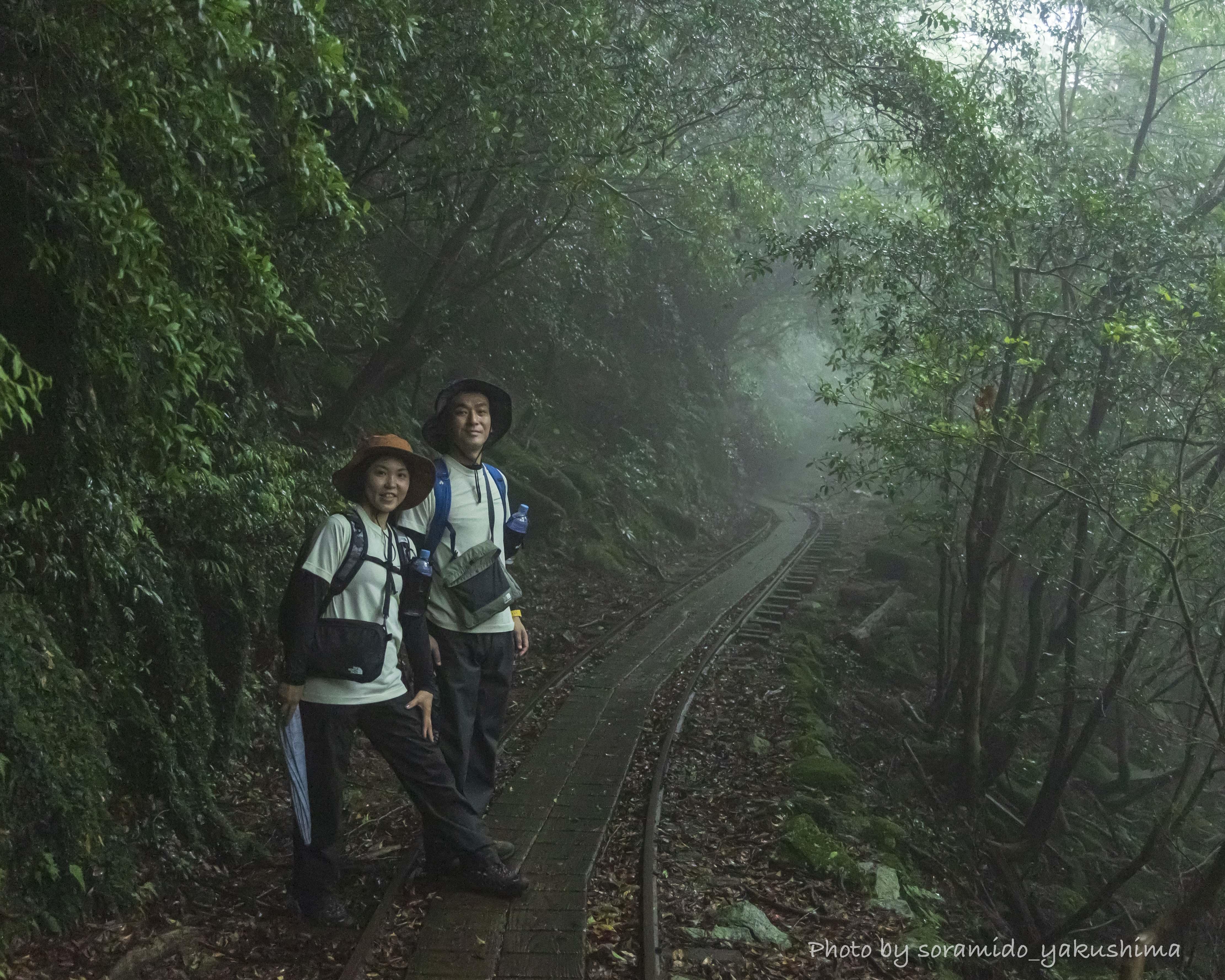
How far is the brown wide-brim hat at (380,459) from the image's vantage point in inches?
168

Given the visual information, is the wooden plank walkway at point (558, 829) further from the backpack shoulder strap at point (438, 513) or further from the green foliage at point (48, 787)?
the backpack shoulder strap at point (438, 513)

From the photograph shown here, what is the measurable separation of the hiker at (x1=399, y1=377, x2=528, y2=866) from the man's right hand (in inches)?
31.6

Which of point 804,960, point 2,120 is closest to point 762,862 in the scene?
point 804,960

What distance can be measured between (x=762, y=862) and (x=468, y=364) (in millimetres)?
10591

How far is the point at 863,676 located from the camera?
40.7ft

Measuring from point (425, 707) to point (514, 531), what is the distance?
1.04 meters

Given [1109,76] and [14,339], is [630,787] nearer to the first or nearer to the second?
[14,339]

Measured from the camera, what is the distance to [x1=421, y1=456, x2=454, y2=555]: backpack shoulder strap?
4727mm

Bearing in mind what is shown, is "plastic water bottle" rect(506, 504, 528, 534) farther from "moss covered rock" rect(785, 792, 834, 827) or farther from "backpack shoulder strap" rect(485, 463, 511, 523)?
"moss covered rock" rect(785, 792, 834, 827)

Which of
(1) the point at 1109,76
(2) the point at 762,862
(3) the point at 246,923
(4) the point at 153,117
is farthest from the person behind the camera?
(1) the point at 1109,76

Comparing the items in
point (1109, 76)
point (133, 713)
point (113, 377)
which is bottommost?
point (133, 713)

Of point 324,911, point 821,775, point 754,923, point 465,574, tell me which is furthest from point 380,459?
point 821,775

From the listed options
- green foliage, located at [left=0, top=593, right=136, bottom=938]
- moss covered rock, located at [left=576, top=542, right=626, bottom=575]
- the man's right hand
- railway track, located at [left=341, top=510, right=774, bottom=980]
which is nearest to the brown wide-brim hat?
the man's right hand

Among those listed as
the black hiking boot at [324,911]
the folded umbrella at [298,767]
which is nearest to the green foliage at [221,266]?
the black hiking boot at [324,911]
